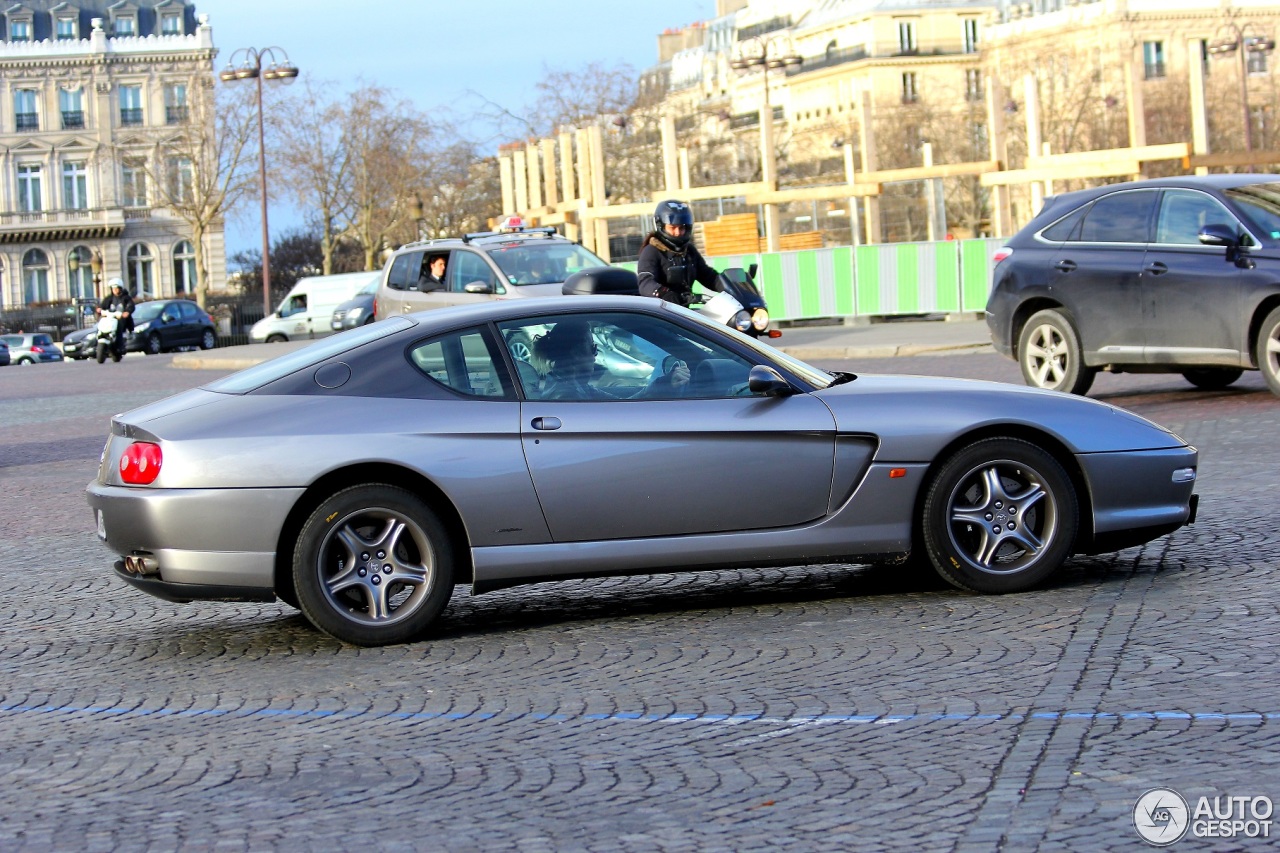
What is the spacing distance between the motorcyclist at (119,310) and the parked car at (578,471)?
33535 millimetres

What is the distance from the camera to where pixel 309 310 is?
52281 mm

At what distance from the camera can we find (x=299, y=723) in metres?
5.61

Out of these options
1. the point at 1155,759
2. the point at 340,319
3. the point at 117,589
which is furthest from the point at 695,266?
the point at 340,319

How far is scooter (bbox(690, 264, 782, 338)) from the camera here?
13.5 m

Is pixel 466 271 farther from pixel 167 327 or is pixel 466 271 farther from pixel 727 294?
pixel 167 327

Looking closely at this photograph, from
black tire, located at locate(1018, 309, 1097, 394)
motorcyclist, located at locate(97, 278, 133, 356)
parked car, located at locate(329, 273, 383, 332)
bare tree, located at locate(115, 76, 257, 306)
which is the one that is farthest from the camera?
bare tree, located at locate(115, 76, 257, 306)

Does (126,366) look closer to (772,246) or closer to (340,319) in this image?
(340,319)

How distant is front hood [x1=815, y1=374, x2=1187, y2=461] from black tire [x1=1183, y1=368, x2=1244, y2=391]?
8.46m

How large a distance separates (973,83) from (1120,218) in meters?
96.2

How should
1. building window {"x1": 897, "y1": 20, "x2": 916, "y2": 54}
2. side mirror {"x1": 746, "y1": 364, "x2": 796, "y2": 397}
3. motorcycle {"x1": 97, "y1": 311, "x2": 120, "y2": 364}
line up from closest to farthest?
side mirror {"x1": 746, "y1": 364, "x2": 796, "y2": 397} → motorcycle {"x1": 97, "y1": 311, "x2": 120, "y2": 364} → building window {"x1": 897, "y1": 20, "x2": 916, "y2": 54}

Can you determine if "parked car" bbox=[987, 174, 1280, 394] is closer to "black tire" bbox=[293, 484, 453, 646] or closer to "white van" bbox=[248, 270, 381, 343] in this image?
"black tire" bbox=[293, 484, 453, 646]

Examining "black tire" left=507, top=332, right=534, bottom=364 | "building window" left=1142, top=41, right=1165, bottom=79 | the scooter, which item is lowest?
"black tire" left=507, top=332, right=534, bottom=364

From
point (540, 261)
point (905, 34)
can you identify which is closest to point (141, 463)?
point (540, 261)

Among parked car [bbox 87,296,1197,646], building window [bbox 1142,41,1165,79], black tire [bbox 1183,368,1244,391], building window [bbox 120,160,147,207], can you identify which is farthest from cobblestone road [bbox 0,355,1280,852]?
building window [bbox 1142,41,1165,79]
